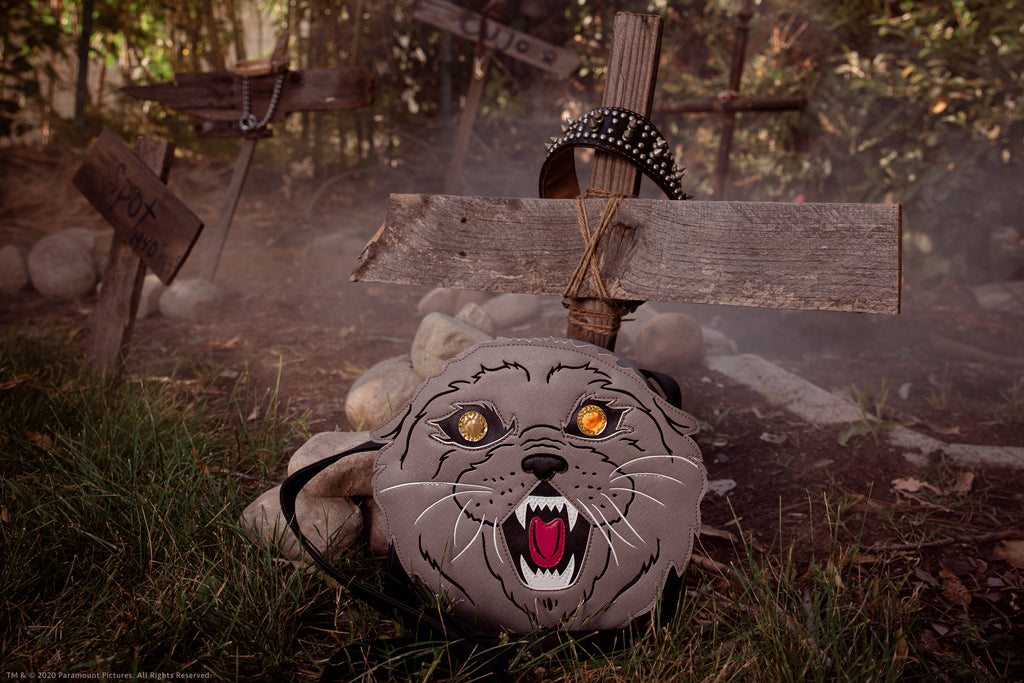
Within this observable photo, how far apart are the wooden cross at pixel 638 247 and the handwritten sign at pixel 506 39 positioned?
285 cm

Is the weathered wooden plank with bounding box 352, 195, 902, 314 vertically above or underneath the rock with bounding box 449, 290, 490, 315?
above

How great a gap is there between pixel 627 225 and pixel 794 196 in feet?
13.9

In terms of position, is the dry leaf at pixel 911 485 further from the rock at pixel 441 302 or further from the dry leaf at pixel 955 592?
the rock at pixel 441 302

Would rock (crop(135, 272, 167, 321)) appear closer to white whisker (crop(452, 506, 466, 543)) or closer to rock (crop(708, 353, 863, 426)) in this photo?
white whisker (crop(452, 506, 466, 543))

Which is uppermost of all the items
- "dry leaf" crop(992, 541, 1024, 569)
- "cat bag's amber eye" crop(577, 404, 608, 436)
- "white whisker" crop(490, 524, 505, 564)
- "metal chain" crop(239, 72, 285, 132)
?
"metal chain" crop(239, 72, 285, 132)

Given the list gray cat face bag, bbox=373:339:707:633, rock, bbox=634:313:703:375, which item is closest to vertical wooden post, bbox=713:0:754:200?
rock, bbox=634:313:703:375

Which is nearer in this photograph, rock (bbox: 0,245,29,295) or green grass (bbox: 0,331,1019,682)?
green grass (bbox: 0,331,1019,682)

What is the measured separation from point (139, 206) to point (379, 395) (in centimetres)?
121

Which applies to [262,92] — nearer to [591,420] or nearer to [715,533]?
[591,420]

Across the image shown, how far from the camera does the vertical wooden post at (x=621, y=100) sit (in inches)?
56.7

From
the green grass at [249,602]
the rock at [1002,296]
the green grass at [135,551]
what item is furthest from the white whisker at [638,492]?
the rock at [1002,296]

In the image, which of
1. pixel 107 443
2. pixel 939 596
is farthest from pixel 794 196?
pixel 107 443

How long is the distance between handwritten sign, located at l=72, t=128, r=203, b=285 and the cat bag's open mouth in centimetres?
170

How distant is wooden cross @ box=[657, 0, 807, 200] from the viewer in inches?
142
